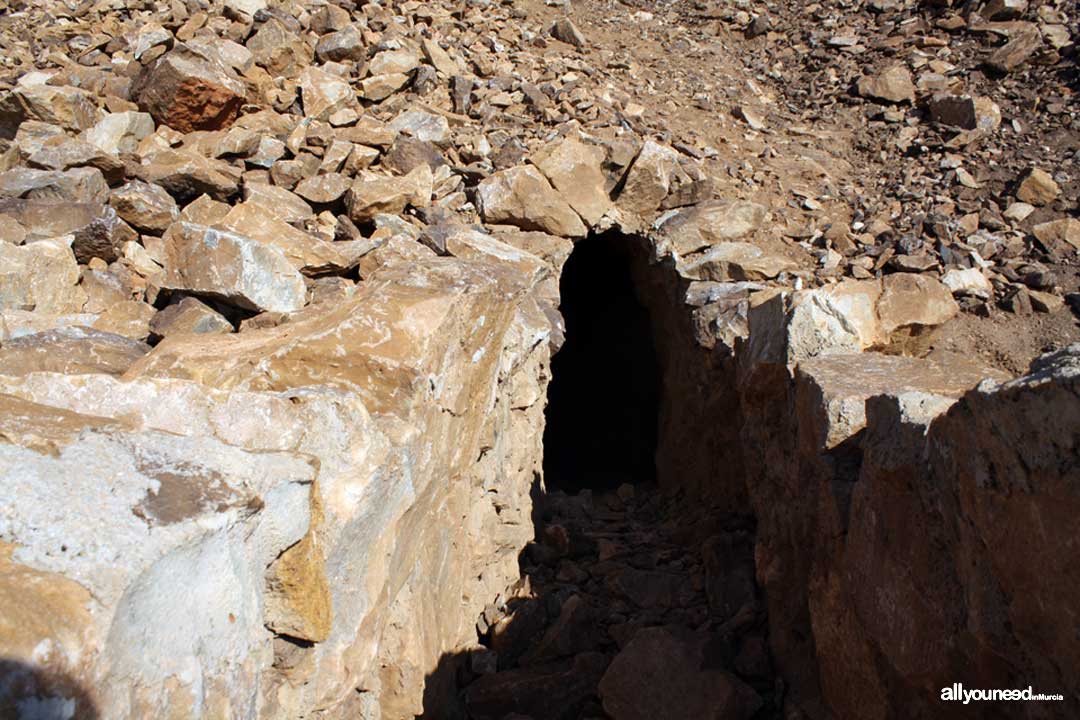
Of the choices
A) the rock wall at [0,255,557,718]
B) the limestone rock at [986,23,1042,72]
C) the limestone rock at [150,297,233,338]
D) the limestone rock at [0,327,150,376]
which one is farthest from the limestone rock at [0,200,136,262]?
the limestone rock at [986,23,1042,72]

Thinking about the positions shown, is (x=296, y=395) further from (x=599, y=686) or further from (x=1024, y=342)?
(x=1024, y=342)

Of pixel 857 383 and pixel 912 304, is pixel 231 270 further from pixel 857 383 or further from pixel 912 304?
pixel 912 304

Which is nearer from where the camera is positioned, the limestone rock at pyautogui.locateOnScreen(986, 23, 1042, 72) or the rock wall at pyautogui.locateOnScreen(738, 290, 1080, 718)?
the rock wall at pyautogui.locateOnScreen(738, 290, 1080, 718)

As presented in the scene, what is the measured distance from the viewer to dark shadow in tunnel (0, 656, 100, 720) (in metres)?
1.28

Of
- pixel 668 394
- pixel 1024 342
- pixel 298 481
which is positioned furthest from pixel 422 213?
pixel 1024 342

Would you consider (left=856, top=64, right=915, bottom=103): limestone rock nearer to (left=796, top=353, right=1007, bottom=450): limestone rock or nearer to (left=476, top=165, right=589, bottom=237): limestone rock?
(left=476, top=165, right=589, bottom=237): limestone rock

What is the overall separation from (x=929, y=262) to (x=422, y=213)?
3.32 m

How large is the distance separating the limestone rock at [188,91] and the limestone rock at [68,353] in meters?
2.79

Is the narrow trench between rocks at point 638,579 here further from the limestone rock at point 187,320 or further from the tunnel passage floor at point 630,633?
the limestone rock at point 187,320

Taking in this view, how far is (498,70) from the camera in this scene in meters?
6.77

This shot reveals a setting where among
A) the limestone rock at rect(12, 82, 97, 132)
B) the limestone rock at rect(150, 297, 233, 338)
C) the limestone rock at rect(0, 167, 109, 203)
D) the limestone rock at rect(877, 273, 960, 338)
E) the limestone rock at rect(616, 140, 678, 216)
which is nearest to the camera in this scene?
the limestone rock at rect(150, 297, 233, 338)

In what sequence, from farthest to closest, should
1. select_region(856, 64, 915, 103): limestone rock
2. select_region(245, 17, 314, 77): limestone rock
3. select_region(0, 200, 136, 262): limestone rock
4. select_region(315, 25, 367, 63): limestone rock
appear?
select_region(856, 64, 915, 103): limestone rock < select_region(315, 25, 367, 63): limestone rock < select_region(245, 17, 314, 77): limestone rock < select_region(0, 200, 136, 262): limestone rock

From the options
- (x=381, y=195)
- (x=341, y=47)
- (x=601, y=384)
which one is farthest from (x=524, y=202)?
(x=601, y=384)

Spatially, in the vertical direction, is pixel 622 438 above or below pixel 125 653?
below
